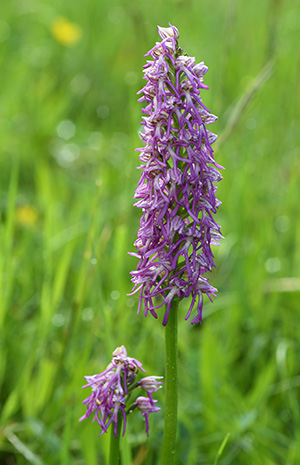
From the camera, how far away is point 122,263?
3791 mm

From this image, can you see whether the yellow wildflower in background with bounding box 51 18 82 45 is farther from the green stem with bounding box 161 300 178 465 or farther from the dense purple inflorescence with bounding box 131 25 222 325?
the green stem with bounding box 161 300 178 465

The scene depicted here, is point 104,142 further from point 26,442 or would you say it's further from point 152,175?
point 152,175

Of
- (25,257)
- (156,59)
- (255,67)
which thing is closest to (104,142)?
(255,67)

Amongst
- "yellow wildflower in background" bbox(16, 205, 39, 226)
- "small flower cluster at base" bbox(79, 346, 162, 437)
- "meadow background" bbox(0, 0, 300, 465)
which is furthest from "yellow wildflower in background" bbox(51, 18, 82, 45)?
"small flower cluster at base" bbox(79, 346, 162, 437)

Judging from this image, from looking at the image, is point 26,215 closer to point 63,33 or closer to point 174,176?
point 174,176

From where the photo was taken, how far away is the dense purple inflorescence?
1529 millimetres

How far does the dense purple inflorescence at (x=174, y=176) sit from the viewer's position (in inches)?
60.2

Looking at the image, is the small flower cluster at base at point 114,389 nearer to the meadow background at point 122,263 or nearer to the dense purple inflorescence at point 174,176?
the dense purple inflorescence at point 174,176

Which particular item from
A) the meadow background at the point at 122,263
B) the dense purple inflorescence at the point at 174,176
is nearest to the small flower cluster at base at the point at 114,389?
the dense purple inflorescence at the point at 174,176

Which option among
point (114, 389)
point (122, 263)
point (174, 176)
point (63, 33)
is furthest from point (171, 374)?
point (63, 33)

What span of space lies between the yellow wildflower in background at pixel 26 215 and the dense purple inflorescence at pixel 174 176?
2.72m

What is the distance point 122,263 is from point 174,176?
7.56 feet

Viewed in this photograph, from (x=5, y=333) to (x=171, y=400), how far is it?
5.45 ft

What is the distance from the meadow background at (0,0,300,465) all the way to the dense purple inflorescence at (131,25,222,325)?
746 millimetres
